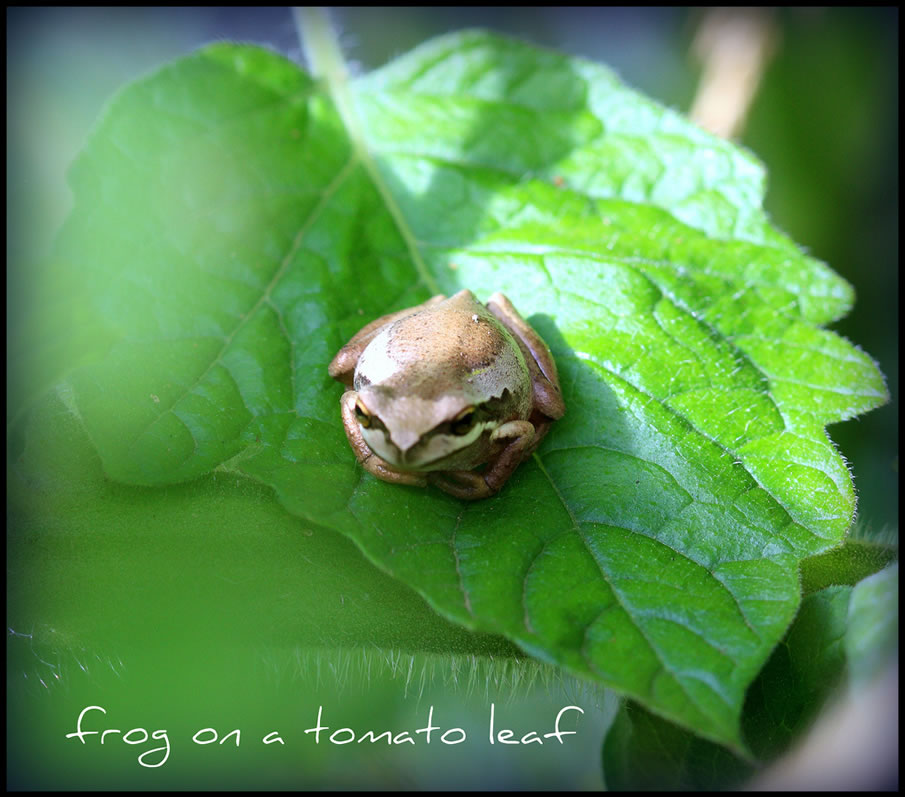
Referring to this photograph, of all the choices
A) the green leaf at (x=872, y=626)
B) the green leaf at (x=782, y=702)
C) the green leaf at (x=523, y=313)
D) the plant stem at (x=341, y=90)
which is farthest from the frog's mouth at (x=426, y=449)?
the green leaf at (x=872, y=626)

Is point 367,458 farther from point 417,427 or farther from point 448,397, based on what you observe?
point 448,397

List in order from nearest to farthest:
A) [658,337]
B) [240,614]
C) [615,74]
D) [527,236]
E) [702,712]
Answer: [702,712]
[240,614]
[658,337]
[527,236]
[615,74]

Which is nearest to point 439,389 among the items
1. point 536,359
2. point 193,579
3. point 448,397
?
point 448,397

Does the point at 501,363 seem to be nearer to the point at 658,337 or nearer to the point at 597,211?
the point at 658,337

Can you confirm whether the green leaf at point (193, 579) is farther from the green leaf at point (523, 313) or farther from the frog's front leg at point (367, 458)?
the frog's front leg at point (367, 458)

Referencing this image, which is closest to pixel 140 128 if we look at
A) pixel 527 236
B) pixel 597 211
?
pixel 527 236

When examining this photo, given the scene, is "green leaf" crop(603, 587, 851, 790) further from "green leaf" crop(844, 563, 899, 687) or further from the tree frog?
the tree frog
